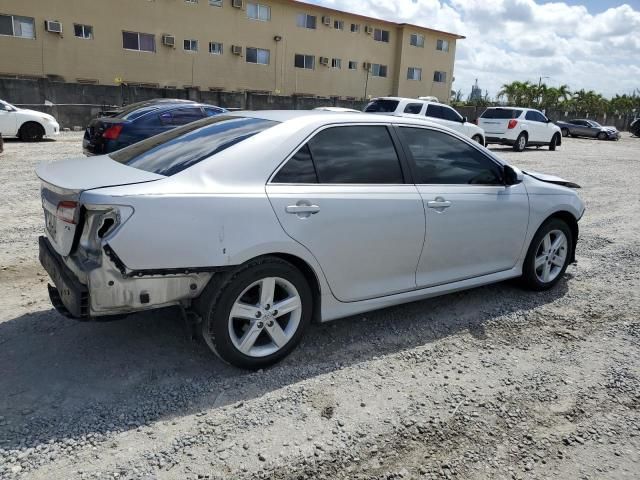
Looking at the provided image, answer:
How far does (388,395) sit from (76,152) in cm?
1278

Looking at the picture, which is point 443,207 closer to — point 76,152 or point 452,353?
point 452,353

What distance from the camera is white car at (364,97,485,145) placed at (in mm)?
16453

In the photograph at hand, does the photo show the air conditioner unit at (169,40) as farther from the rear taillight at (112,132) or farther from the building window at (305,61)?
the rear taillight at (112,132)

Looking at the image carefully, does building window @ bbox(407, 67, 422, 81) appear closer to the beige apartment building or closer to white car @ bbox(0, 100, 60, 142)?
the beige apartment building

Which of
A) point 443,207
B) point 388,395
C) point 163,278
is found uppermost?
point 443,207

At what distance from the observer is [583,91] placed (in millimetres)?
63094

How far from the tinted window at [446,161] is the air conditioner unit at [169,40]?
2889 cm

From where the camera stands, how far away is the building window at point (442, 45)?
1727 inches

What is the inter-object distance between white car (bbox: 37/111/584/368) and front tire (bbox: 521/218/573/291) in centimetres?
44

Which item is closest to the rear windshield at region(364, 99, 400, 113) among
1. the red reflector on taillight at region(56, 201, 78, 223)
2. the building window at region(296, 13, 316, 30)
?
the red reflector on taillight at region(56, 201, 78, 223)

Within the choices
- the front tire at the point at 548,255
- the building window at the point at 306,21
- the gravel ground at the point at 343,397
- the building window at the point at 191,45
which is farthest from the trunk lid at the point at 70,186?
the building window at the point at 306,21

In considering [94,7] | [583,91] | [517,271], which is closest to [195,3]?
[94,7]

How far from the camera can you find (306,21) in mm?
35562

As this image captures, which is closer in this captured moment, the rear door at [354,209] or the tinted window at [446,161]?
the rear door at [354,209]
